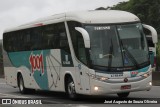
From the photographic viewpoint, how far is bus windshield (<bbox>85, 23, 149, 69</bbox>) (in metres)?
16.7

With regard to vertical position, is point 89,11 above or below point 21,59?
above

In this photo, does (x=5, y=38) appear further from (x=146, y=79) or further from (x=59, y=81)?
(x=146, y=79)

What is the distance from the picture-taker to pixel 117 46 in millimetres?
16875

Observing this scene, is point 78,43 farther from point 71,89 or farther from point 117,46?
point 71,89

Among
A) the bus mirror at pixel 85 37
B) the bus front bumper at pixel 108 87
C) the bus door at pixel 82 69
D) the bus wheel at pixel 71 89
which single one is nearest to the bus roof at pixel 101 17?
the bus mirror at pixel 85 37

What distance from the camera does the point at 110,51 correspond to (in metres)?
16.7

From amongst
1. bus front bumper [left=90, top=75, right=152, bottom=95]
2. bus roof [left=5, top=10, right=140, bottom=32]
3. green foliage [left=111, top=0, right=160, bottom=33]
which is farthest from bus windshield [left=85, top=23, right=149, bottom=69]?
green foliage [left=111, top=0, right=160, bottom=33]

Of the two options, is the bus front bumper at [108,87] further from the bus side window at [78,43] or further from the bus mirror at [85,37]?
the bus mirror at [85,37]

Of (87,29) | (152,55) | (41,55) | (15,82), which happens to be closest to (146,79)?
(152,55)

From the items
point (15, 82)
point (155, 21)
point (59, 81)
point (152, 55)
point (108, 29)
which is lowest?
point (155, 21)

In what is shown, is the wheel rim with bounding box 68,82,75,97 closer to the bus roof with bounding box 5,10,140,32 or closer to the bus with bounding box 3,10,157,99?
the bus with bounding box 3,10,157,99

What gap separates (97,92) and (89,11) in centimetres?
319

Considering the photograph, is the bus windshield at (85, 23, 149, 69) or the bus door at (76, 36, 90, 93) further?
the bus door at (76, 36, 90, 93)

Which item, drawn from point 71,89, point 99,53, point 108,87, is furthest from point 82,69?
point 71,89
